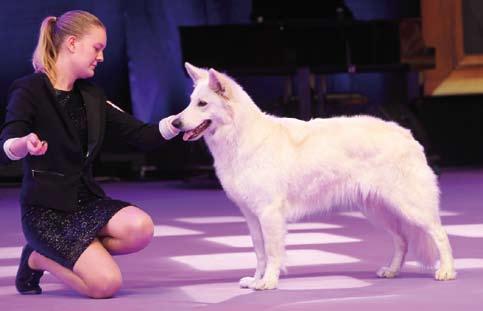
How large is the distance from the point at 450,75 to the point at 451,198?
375cm

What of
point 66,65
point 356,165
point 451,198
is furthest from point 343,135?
point 451,198

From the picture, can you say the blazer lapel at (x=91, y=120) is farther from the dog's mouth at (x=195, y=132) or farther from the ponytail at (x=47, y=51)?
the dog's mouth at (x=195, y=132)

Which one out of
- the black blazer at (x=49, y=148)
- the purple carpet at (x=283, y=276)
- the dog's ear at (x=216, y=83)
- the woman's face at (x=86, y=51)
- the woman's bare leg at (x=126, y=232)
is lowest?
the purple carpet at (x=283, y=276)

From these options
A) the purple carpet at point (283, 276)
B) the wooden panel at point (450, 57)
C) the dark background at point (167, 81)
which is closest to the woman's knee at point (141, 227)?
the purple carpet at point (283, 276)

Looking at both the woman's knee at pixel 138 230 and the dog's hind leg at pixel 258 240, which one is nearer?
the woman's knee at pixel 138 230

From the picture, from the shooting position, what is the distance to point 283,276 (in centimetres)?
430

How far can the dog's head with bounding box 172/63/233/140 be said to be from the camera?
Answer: 3.92 metres

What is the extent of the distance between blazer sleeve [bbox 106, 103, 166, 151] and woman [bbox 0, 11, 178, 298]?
0.35 ft

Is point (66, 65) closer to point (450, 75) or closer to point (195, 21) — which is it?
point (195, 21)

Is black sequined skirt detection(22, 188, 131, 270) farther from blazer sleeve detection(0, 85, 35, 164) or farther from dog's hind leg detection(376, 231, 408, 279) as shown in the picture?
dog's hind leg detection(376, 231, 408, 279)

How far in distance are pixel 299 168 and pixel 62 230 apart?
1015mm

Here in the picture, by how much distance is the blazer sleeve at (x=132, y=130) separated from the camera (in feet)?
13.8

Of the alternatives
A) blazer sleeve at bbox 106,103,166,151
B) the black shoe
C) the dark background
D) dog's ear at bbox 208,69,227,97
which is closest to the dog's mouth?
dog's ear at bbox 208,69,227,97

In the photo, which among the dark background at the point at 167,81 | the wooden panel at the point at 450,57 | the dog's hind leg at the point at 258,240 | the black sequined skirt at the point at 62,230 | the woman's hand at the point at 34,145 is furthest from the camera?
the wooden panel at the point at 450,57
